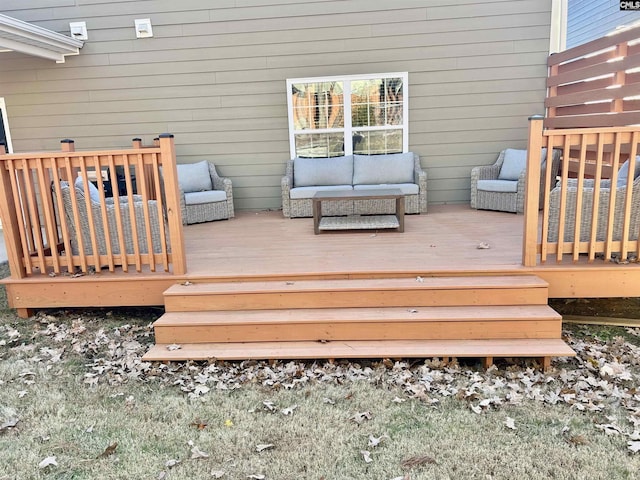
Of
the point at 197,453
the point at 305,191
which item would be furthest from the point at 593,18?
the point at 197,453

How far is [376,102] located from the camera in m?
6.80

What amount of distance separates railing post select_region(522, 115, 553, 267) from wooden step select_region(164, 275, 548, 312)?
20 cm

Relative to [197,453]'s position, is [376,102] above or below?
above

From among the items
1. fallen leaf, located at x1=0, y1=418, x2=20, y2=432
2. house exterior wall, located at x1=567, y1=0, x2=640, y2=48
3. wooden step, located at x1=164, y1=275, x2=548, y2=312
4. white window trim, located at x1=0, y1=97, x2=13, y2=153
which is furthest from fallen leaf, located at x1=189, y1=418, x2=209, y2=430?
house exterior wall, located at x1=567, y1=0, x2=640, y2=48

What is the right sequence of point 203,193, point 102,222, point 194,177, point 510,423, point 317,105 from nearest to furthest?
1. point 510,423
2. point 102,222
3. point 203,193
4. point 194,177
5. point 317,105

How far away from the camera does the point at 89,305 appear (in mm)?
4086

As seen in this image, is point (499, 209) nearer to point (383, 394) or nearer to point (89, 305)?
point (383, 394)

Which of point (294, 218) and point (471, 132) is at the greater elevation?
point (471, 132)

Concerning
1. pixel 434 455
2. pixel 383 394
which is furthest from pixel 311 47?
pixel 434 455

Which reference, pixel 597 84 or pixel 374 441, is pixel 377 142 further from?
pixel 374 441

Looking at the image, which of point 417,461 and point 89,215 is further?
point 89,215

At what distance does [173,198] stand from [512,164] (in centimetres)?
446

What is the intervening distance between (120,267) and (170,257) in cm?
67

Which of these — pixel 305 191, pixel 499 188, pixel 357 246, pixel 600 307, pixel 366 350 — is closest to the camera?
pixel 366 350
